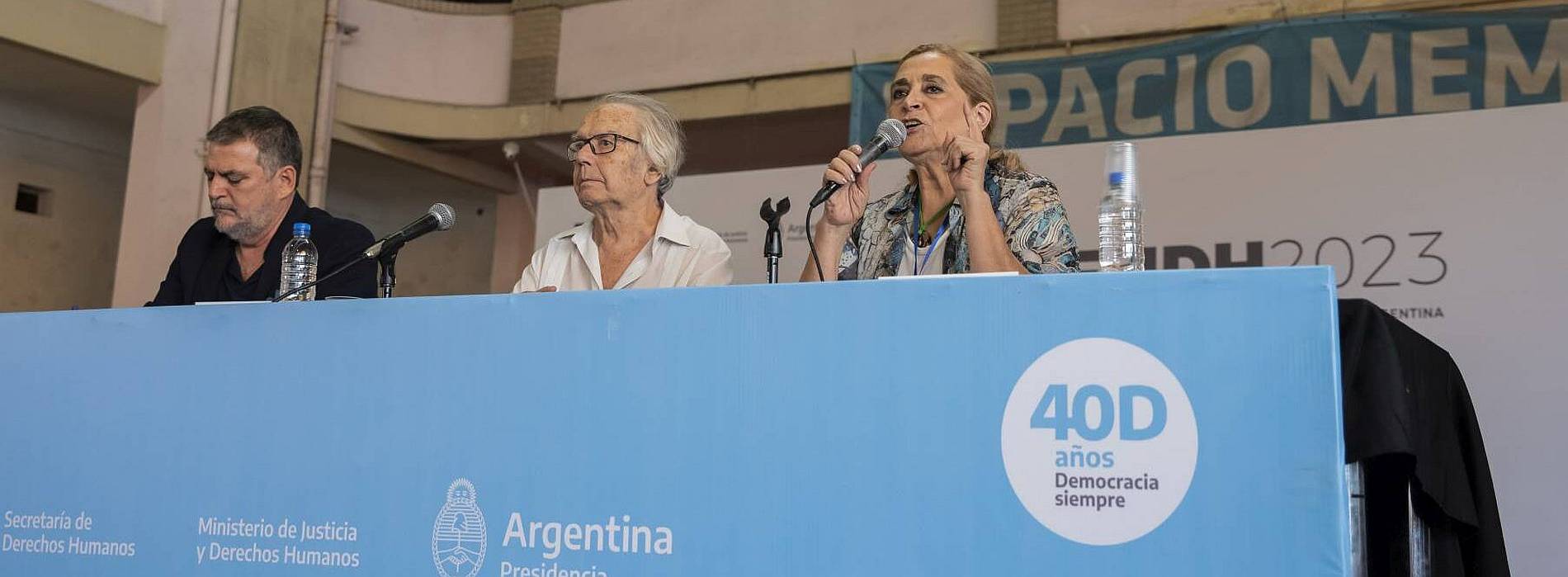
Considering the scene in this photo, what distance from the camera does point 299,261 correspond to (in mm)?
2334

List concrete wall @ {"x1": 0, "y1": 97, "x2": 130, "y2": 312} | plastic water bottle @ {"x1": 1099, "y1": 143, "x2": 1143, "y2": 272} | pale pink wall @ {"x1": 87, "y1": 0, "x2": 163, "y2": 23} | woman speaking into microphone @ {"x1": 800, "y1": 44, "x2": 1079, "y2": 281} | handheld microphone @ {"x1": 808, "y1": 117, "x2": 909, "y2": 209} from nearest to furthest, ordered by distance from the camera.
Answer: plastic water bottle @ {"x1": 1099, "y1": 143, "x2": 1143, "y2": 272} < handheld microphone @ {"x1": 808, "y1": 117, "x2": 909, "y2": 209} < woman speaking into microphone @ {"x1": 800, "y1": 44, "x2": 1079, "y2": 281} < pale pink wall @ {"x1": 87, "y1": 0, "x2": 163, "y2": 23} < concrete wall @ {"x1": 0, "y1": 97, "x2": 130, "y2": 312}

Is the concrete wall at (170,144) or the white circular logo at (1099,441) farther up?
the concrete wall at (170,144)

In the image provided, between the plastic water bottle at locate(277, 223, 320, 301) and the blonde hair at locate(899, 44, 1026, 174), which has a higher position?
the blonde hair at locate(899, 44, 1026, 174)

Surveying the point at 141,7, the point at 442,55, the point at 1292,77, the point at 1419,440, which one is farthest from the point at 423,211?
the point at 1419,440

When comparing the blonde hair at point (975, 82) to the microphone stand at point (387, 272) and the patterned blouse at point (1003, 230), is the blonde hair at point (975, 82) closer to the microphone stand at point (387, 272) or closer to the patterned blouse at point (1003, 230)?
the patterned blouse at point (1003, 230)

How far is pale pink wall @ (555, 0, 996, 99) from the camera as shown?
23.1ft

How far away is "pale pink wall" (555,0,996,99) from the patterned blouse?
15.2 ft

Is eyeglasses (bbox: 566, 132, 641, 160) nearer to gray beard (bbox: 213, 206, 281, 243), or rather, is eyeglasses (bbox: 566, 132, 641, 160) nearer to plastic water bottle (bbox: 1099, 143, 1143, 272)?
gray beard (bbox: 213, 206, 281, 243)

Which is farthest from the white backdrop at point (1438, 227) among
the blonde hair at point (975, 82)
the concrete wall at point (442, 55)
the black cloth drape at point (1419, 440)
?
the concrete wall at point (442, 55)

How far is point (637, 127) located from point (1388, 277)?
2502 millimetres

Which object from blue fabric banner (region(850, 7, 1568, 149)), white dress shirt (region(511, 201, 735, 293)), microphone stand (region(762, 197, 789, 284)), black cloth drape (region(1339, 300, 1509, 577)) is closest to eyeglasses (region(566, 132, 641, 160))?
white dress shirt (region(511, 201, 735, 293))

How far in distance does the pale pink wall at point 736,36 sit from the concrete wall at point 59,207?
3.38m

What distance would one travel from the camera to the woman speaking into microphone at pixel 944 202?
79.6 inches

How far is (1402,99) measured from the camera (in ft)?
13.8
